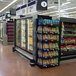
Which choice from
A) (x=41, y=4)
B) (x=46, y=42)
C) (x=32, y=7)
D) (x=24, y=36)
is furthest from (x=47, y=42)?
(x=24, y=36)

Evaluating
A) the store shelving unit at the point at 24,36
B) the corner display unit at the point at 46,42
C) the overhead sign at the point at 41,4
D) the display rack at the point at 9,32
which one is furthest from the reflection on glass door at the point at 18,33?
the display rack at the point at 9,32

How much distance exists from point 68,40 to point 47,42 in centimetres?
184

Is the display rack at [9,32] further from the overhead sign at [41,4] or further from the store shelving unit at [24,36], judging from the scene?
the overhead sign at [41,4]

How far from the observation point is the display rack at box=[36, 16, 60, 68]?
4.71 metres

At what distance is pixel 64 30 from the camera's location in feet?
20.1

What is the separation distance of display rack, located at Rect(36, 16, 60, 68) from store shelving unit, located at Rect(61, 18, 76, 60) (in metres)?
0.86

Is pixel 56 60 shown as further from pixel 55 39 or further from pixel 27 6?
pixel 27 6

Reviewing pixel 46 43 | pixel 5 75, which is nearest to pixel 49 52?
pixel 46 43

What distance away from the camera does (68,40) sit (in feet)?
20.3

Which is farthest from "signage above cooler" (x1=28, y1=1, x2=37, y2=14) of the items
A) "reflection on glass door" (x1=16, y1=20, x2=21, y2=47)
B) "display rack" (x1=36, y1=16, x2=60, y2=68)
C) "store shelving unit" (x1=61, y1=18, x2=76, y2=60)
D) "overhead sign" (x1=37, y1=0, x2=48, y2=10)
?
"store shelving unit" (x1=61, y1=18, x2=76, y2=60)

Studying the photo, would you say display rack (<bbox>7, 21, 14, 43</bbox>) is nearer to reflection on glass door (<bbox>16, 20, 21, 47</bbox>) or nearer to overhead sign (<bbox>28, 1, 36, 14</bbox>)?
reflection on glass door (<bbox>16, 20, 21, 47</bbox>)

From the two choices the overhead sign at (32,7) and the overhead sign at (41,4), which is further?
the overhead sign at (32,7)

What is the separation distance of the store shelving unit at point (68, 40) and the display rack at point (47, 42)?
86cm

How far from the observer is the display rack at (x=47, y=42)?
471cm
